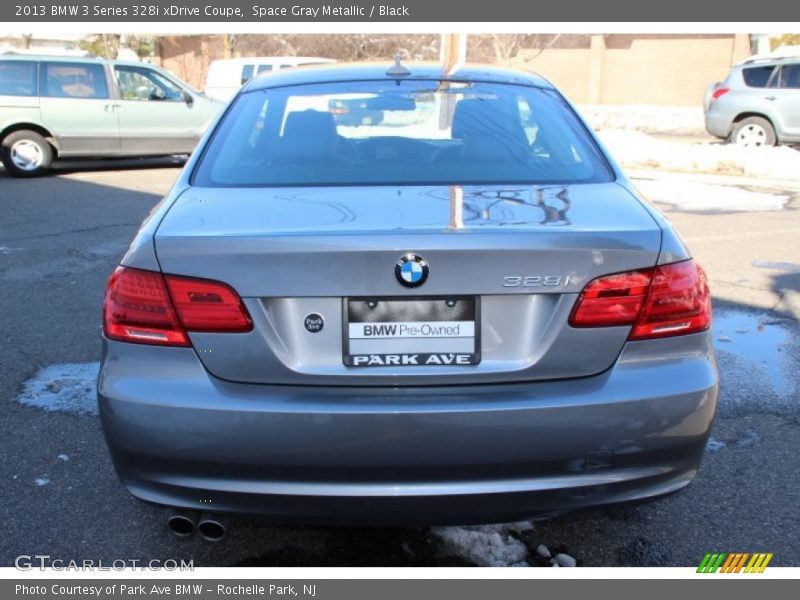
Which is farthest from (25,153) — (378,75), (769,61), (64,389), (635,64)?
(635,64)

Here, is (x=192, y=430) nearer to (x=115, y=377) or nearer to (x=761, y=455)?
(x=115, y=377)

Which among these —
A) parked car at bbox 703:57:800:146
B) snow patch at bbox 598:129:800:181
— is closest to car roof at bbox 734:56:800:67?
parked car at bbox 703:57:800:146

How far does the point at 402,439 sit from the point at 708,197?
991 centimetres

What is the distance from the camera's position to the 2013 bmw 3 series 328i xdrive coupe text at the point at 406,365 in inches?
91.7

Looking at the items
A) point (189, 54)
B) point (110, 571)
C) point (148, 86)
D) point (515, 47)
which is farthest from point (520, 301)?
point (189, 54)

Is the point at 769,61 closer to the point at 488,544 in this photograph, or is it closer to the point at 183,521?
the point at 488,544

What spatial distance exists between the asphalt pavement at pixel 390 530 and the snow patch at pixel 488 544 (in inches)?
0.7

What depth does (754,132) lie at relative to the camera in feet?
53.7

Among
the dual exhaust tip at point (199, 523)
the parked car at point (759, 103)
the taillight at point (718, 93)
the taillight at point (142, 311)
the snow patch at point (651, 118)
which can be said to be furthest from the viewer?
the snow patch at point (651, 118)

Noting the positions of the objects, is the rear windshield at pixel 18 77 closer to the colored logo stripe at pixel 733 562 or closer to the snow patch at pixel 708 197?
the snow patch at pixel 708 197

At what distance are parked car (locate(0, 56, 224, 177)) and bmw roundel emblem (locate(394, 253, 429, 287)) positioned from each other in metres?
12.5

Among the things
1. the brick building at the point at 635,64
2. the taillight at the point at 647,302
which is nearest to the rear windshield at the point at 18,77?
the taillight at the point at 647,302

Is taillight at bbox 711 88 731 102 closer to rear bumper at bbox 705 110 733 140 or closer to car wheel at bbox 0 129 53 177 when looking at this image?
rear bumper at bbox 705 110 733 140

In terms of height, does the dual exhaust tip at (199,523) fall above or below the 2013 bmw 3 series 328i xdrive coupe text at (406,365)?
below
